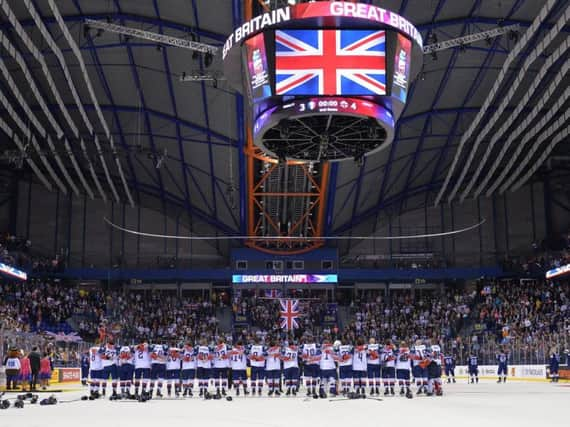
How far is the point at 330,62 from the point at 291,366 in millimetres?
9211

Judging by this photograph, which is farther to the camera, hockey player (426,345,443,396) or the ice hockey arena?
hockey player (426,345,443,396)

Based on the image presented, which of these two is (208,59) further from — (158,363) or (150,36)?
(158,363)

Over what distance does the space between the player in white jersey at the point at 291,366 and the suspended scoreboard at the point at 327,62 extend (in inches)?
266

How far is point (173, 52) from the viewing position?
34750 millimetres

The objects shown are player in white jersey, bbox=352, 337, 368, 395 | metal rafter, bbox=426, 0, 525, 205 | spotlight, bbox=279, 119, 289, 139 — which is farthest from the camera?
metal rafter, bbox=426, 0, 525, 205

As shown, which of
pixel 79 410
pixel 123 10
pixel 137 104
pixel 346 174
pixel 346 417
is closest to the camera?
pixel 346 417

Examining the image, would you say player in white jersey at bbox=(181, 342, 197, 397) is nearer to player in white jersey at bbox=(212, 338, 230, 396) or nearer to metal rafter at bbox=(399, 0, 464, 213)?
player in white jersey at bbox=(212, 338, 230, 396)

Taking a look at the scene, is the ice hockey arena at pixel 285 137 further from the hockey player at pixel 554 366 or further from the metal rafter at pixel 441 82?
the hockey player at pixel 554 366

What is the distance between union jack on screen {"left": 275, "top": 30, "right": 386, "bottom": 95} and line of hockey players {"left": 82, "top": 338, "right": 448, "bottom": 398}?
297 inches

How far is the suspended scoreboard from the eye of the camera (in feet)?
61.8

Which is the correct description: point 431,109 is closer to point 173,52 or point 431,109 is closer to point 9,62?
point 173,52

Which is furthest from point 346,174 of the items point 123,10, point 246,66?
point 246,66

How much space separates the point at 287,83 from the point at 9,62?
21803 millimetres

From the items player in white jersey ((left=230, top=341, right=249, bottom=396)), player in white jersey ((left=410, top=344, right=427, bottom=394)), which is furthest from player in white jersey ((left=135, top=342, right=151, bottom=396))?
player in white jersey ((left=410, top=344, right=427, bottom=394))
